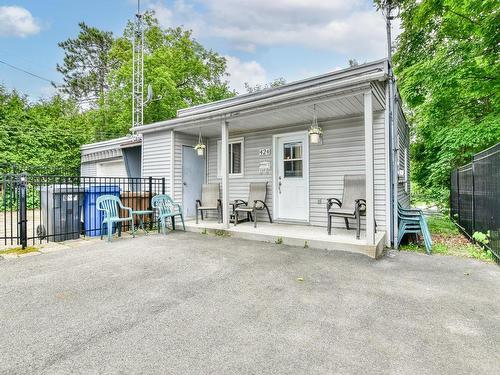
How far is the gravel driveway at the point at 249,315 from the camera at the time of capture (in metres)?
1.66

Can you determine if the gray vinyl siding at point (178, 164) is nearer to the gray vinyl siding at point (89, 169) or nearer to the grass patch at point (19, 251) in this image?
the grass patch at point (19, 251)

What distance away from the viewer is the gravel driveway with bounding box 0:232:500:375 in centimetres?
166

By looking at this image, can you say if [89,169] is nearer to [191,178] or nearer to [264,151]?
[191,178]

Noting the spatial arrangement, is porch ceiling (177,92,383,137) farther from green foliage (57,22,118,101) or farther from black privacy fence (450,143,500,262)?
green foliage (57,22,118,101)

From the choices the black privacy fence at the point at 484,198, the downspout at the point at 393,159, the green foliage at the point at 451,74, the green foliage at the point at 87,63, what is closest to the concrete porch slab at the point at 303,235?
the downspout at the point at 393,159

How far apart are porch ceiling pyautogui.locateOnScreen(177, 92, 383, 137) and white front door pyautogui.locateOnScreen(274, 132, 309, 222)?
45 centimetres

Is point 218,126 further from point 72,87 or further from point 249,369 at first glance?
point 72,87

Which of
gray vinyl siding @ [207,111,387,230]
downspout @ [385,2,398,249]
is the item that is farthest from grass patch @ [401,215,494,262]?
gray vinyl siding @ [207,111,387,230]

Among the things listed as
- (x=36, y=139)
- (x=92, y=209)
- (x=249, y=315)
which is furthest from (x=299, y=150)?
(x=36, y=139)

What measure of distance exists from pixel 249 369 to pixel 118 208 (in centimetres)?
505

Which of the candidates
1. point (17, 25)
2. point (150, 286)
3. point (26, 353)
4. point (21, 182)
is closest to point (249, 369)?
point (26, 353)

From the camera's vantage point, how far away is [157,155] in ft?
22.9

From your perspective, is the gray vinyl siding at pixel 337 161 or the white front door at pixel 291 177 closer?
the gray vinyl siding at pixel 337 161

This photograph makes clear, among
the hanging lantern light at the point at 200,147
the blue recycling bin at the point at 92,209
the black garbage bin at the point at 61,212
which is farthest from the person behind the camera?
the hanging lantern light at the point at 200,147
